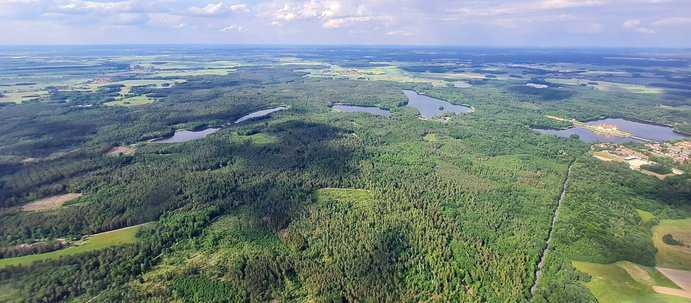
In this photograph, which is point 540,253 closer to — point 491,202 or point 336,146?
point 491,202

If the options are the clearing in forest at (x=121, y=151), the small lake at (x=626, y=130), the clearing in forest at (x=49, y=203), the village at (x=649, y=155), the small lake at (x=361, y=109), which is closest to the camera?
the clearing in forest at (x=49, y=203)

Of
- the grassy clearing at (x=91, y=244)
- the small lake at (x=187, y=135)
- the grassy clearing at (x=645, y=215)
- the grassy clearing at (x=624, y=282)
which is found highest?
the small lake at (x=187, y=135)

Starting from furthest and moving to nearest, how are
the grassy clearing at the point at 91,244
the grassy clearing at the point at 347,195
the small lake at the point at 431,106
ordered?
the small lake at the point at 431,106 → the grassy clearing at the point at 347,195 → the grassy clearing at the point at 91,244

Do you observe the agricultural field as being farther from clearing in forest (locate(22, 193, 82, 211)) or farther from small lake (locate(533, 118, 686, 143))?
small lake (locate(533, 118, 686, 143))

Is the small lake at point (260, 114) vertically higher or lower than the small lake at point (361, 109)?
lower

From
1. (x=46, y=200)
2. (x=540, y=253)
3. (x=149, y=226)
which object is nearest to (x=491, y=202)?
(x=540, y=253)

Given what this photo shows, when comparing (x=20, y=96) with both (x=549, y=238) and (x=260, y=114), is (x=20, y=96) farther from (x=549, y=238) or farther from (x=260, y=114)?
(x=549, y=238)

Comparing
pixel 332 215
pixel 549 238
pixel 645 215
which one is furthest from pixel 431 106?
pixel 332 215

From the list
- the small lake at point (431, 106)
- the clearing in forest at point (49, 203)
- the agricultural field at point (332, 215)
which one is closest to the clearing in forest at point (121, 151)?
the agricultural field at point (332, 215)

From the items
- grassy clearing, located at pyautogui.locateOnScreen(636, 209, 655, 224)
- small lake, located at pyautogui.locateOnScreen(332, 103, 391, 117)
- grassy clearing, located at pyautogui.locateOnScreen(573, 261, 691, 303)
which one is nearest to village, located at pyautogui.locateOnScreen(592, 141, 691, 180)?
grassy clearing, located at pyautogui.locateOnScreen(636, 209, 655, 224)

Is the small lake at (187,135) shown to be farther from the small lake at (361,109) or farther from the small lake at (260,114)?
the small lake at (361,109)
